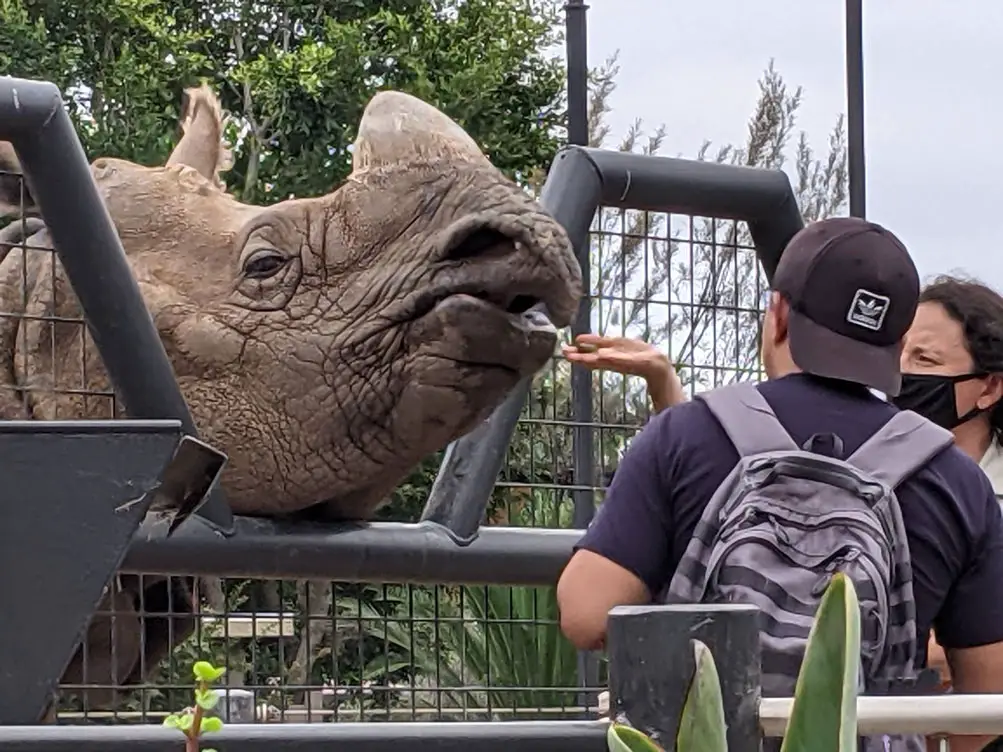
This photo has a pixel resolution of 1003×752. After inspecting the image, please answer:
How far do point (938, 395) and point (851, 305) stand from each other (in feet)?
2.54

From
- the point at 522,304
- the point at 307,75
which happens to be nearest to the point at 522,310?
the point at 522,304

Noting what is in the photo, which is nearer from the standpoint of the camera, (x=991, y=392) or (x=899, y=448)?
(x=899, y=448)

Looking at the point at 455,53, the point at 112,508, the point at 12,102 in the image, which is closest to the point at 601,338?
the point at 12,102

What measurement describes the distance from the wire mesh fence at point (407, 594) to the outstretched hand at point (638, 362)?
0.42 meters

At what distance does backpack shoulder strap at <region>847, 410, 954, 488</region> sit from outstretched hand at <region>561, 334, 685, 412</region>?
28.5 inches

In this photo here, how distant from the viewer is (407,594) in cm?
429

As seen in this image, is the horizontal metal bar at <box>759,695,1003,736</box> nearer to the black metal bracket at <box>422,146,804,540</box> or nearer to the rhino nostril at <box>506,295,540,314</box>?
the rhino nostril at <box>506,295,540,314</box>

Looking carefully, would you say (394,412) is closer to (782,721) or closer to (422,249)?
(422,249)

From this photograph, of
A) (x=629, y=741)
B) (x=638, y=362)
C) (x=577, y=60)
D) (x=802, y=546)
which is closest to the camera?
(x=629, y=741)

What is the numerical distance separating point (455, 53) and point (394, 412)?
16.7 m

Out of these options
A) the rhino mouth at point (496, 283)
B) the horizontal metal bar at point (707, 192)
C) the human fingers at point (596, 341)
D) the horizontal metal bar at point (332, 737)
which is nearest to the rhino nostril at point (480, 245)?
the rhino mouth at point (496, 283)

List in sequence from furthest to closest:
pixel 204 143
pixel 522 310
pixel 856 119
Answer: pixel 856 119
pixel 204 143
pixel 522 310

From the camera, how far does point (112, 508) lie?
223cm

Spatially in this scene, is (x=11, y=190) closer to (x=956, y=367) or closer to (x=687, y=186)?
(x=687, y=186)
